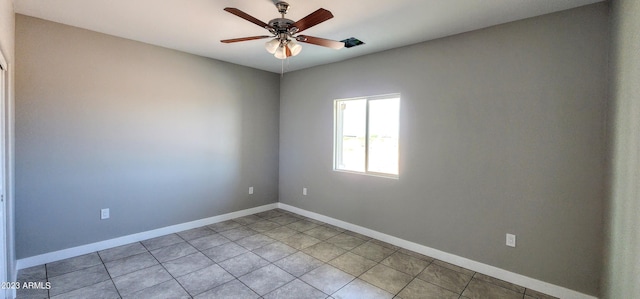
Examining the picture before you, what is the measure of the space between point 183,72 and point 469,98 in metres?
3.73

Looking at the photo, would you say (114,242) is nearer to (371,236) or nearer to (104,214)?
(104,214)

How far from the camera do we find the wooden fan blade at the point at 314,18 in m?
1.82

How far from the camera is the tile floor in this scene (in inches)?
95.3

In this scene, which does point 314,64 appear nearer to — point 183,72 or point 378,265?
point 183,72

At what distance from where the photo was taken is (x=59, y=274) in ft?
8.66

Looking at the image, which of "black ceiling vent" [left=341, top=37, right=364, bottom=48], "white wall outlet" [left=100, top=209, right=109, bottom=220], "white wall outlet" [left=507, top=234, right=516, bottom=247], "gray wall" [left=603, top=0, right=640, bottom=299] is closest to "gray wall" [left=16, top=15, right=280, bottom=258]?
"white wall outlet" [left=100, top=209, right=109, bottom=220]

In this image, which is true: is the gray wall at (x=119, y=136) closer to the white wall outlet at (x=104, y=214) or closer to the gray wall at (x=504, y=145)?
the white wall outlet at (x=104, y=214)

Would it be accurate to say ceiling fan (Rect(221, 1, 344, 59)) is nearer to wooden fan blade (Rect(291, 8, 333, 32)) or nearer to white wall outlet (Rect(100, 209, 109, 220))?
wooden fan blade (Rect(291, 8, 333, 32))

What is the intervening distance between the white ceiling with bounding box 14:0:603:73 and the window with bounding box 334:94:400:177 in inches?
32.1

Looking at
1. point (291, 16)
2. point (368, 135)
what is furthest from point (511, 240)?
point (291, 16)

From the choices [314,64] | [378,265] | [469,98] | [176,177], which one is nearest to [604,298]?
[378,265]

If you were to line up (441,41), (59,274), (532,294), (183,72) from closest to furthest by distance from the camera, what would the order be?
1. (532,294)
2. (59,274)
3. (441,41)
4. (183,72)

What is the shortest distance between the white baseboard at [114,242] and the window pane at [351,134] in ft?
6.54

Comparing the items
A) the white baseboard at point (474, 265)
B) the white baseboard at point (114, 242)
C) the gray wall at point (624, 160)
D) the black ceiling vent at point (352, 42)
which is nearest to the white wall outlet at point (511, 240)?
the white baseboard at point (474, 265)
